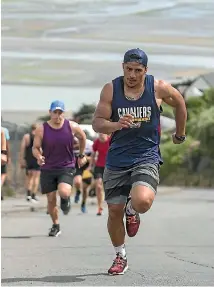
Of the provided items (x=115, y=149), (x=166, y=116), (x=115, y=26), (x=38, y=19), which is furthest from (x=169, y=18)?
(x=115, y=149)

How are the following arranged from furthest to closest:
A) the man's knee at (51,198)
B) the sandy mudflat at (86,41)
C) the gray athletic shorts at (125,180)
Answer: the sandy mudflat at (86,41)
the man's knee at (51,198)
the gray athletic shorts at (125,180)

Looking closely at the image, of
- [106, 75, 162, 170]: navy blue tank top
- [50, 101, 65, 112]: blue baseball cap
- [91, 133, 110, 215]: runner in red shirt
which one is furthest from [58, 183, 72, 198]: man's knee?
[91, 133, 110, 215]: runner in red shirt

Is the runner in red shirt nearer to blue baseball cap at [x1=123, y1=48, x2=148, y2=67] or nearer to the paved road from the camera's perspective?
the paved road

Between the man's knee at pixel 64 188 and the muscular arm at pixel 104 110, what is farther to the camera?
the man's knee at pixel 64 188

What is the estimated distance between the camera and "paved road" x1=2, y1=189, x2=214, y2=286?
24.7ft

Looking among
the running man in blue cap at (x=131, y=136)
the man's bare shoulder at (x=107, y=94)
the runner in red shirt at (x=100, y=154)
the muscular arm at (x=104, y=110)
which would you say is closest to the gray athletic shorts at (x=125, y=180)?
the running man in blue cap at (x=131, y=136)

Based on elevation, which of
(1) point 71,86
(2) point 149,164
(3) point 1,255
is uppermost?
(1) point 71,86

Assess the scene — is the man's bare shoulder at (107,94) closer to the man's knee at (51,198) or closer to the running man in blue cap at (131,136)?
the running man in blue cap at (131,136)

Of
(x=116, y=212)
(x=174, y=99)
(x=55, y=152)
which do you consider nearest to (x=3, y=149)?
(x=55, y=152)

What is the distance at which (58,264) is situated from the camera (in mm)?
8695

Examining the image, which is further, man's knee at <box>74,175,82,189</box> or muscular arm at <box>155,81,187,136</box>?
man's knee at <box>74,175,82,189</box>

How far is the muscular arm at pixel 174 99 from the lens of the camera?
7.66 m

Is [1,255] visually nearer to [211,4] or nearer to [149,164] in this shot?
[149,164]

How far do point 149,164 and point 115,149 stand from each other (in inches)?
11.9
